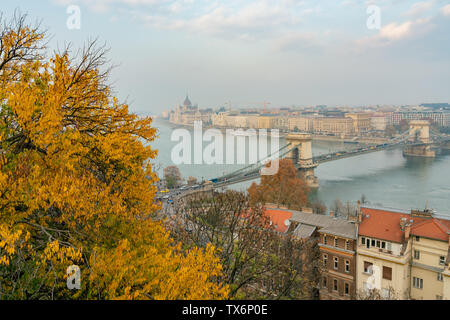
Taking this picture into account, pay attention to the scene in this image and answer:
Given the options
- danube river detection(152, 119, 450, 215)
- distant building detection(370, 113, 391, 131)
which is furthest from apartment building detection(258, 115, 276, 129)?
danube river detection(152, 119, 450, 215)

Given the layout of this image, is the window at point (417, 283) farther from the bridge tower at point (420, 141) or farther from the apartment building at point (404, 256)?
the bridge tower at point (420, 141)

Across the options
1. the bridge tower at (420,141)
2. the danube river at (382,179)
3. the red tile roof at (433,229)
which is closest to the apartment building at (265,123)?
the bridge tower at (420,141)

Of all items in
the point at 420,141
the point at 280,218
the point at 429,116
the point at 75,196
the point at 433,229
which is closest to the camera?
the point at 75,196

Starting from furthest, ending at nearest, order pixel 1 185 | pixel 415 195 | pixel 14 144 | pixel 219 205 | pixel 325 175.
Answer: pixel 325 175 < pixel 415 195 < pixel 219 205 < pixel 14 144 < pixel 1 185

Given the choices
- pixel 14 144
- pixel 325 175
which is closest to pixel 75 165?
pixel 14 144

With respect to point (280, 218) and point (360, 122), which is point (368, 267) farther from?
point (360, 122)

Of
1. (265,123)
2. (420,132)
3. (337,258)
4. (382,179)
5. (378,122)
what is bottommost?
(382,179)

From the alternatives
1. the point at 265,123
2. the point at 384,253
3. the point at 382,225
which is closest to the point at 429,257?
the point at 384,253
